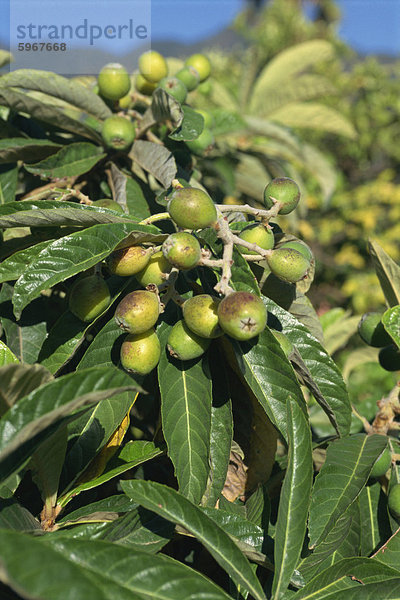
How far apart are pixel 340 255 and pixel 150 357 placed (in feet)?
16.4

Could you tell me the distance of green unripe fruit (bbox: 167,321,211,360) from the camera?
958mm

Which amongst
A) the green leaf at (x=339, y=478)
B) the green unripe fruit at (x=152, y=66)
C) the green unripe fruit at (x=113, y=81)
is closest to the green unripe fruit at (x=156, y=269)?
the green leaf at (x=339, y=478)


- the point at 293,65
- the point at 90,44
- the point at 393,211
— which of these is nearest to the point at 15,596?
the point at 90,44

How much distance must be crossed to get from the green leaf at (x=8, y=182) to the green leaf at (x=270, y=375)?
0.81 metres

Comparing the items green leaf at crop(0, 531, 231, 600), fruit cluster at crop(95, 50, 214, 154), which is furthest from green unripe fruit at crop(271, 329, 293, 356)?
fruit cluster at crop(95, 50, 214, 154)

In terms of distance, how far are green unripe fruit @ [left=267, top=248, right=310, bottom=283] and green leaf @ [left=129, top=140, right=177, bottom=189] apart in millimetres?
374

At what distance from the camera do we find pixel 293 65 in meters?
3.36

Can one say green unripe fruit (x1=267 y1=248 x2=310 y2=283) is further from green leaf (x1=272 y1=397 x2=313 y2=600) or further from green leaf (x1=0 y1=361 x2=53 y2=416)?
green leaf (x1=0 y1=361 x2=53 y2=416)

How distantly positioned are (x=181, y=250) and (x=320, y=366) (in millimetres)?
427

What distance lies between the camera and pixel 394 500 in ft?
3.76

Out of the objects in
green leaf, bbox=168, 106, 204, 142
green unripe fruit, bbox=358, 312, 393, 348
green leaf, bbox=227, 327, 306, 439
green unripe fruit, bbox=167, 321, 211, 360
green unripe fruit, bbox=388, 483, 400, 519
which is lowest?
green unripe fruit, bbox=388, 483, 400, 519

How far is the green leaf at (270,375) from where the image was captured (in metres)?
0.98

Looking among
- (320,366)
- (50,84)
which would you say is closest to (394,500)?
(320,366)

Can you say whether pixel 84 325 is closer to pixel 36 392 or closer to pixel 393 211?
pixel 36 392
